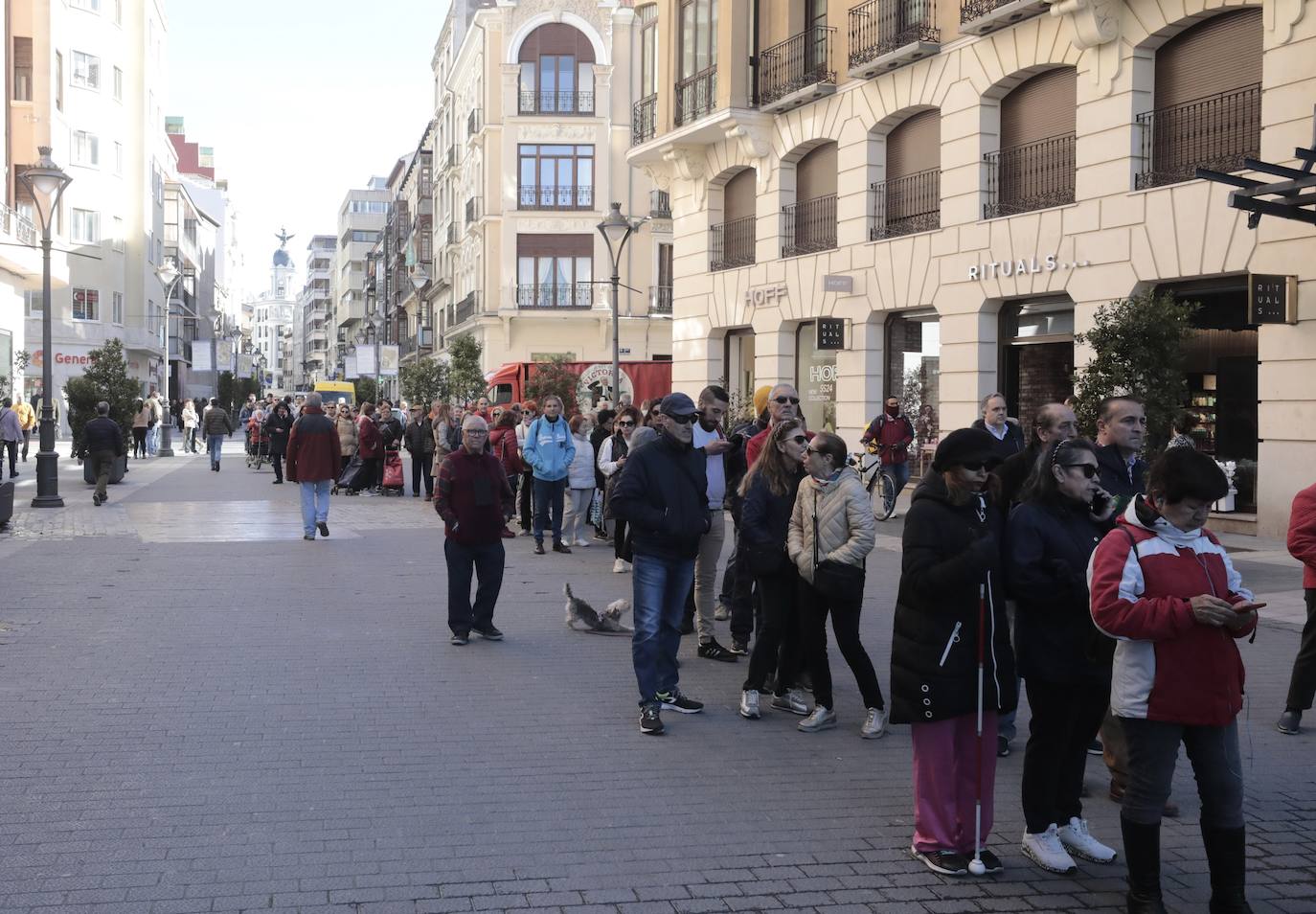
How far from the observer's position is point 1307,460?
15.7 m

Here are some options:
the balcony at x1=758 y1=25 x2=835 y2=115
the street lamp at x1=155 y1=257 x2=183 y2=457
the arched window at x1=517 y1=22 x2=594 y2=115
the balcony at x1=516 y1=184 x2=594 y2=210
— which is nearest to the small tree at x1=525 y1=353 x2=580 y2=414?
the balcony at x1=758 y1=25 x2=835 y2=115

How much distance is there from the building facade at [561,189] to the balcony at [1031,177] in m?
32.6

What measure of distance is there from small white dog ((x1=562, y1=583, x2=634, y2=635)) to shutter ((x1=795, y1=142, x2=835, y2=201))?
57.0 feet

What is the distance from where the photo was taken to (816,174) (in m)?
26.6

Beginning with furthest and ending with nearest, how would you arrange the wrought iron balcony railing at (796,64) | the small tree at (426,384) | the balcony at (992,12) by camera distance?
the small tree at (426,384) → the wrought iron balcony railing at (796,64) → the balcony at (992,12)

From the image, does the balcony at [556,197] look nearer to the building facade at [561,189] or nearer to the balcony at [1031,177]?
the building facade at [561,189]

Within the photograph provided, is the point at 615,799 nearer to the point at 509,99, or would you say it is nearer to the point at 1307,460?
the point at 1307,460

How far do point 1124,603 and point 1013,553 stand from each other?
2.33 ft

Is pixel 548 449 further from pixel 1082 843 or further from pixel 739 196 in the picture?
pixel 739 196

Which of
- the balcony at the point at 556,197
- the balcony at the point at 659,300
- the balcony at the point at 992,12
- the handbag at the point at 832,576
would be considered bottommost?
the handbag at the point at 832,576

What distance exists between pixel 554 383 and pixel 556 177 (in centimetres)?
2332

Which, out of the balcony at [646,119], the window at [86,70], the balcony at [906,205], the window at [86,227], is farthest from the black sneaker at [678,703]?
the window at [86,70]

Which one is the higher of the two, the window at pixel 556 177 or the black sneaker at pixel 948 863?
the window at pixel 556 177

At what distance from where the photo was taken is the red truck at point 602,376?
116 ft
